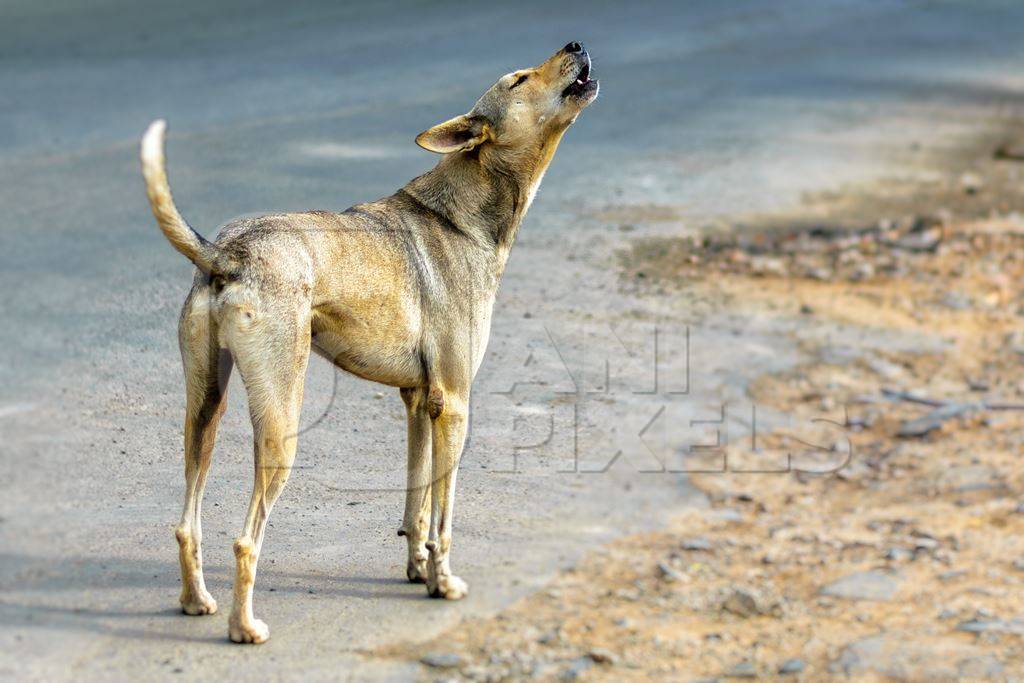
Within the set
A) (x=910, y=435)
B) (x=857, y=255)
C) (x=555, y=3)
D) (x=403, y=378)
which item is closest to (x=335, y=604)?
(x=403, y=378)

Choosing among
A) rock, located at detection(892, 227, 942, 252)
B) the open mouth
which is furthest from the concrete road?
the open mouth

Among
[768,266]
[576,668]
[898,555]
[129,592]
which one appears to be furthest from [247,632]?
[768,266]

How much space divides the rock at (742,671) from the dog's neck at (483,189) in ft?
6.34

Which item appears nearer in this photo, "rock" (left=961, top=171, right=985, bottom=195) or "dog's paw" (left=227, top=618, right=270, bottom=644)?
"dog's paw" (left=227, top=618, right=270, bottom=644)

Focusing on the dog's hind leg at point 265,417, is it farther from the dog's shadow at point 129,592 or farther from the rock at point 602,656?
the rock at point 602,656

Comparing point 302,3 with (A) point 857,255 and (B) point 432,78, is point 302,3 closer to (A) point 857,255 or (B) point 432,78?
(B) point 432,78

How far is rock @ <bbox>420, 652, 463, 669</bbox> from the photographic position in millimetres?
6250

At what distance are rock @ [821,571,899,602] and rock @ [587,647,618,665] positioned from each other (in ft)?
4.65

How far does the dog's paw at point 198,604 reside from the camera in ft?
20.9

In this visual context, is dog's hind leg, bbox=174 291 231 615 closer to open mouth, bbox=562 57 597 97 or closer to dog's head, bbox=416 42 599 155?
dog's head, bbox=416 42 599 155

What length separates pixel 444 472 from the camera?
21.9 ft

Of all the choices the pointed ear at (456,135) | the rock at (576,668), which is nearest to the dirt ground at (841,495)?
A: the rock at (576,668)

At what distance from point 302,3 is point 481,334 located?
42.5ft

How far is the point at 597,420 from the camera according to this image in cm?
913
